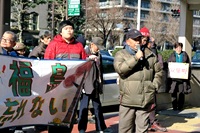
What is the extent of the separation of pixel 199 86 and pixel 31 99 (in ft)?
22.7

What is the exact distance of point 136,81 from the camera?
5.31 meters

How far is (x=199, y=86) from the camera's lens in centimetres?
1130

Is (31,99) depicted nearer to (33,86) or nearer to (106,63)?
(33,86)

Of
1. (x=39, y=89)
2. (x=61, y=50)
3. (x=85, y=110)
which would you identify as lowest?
(x=85, y=110)

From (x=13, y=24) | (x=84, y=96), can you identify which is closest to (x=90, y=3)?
(x=13, y=24)

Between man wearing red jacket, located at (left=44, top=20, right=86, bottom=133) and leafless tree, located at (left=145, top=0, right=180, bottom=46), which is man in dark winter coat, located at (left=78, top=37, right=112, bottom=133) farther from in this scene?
leafless tree, located at (left=145, top=0, right=180, bottom=46)

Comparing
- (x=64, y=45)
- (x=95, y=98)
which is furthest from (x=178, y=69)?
(x=64, y=45)

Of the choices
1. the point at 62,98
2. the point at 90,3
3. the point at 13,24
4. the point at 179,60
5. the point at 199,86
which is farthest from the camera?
the point at 90,3

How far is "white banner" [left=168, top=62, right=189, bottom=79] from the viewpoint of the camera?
9820 mm

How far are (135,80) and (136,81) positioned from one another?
2cm

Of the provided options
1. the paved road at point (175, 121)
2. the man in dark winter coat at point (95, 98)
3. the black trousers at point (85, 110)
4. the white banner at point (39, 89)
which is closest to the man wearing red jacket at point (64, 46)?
the white banner at point (39, 89)

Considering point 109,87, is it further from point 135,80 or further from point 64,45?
point 135,80

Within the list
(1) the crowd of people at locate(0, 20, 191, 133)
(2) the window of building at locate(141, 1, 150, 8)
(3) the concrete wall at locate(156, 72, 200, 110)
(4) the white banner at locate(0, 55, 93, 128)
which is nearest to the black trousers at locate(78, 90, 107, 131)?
(4) the white banner at locate(0, 55, 93, 128)

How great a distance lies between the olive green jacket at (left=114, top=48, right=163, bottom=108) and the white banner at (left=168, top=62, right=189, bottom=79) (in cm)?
450
